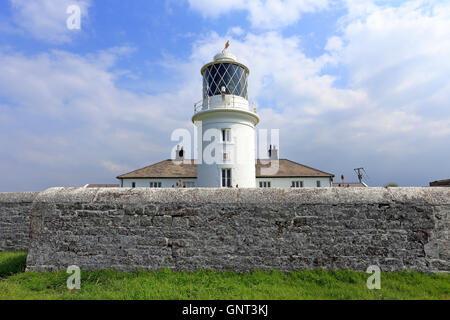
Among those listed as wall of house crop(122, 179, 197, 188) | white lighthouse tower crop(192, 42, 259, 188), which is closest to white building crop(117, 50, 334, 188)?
white lighthouse tower crop(192, 42, 259, 188)

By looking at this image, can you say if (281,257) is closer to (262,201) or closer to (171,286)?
(262,201)

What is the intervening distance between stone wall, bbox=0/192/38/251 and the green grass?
10.4 feet

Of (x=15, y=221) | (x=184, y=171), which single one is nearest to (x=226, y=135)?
(x=184, y=171)

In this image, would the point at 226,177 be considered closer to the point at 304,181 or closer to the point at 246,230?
the point at 246,230

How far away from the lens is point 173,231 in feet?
14.3

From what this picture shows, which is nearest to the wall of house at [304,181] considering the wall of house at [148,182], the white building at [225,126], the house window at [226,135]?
the wall of house at [148,182]

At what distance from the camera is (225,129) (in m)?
14.7

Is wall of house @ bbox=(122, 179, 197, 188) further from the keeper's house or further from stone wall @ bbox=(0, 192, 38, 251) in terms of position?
stone wall @ bbox=(0, 192, 38, 251)

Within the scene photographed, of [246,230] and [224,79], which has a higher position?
[224,79]

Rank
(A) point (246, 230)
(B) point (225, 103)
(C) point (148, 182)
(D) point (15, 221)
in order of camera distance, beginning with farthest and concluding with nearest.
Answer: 1. (C) point (148, 182)
2. (B) point (225, 103)
3. (D) point (15, 221)
4. (A) point (246, 230)

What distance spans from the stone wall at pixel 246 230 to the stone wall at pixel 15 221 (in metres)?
3.30

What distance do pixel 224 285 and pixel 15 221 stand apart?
6.94m

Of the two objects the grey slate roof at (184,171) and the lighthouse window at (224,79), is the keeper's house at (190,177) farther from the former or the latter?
the lighthouse window at (224,79)
